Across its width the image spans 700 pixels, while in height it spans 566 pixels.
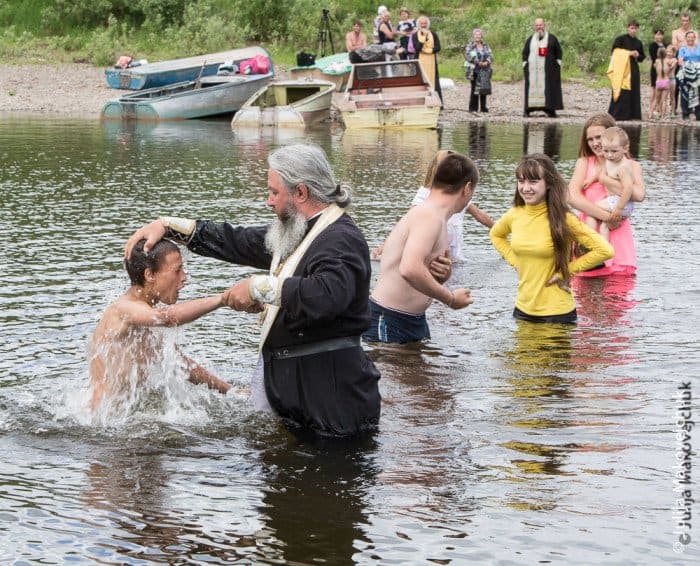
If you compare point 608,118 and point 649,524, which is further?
point 608,118

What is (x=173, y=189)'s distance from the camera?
55.3 feet

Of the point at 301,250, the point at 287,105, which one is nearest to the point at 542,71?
the point at 287,105

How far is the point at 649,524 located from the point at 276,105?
24168 mm

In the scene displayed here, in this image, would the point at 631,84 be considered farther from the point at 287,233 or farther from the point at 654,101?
the point at 287,233

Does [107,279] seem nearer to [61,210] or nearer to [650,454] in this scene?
[61,210]

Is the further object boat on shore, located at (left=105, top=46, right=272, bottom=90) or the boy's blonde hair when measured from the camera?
boat on shore, located at (left=105, top=46, right=272, bottom=90)

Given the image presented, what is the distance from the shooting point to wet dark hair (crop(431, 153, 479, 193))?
7648 millimetres

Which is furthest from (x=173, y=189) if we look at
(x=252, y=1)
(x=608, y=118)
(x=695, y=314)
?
(x=252, y=1)

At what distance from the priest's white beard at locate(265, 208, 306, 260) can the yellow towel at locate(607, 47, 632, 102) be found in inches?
873

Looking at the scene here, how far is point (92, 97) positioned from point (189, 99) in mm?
4931

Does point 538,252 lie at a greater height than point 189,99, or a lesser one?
lesser

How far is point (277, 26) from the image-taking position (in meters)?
39.4

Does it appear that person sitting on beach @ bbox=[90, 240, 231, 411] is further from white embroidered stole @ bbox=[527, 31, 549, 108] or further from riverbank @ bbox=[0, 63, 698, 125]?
white embroidered stole @ bbox=[527, 31, 549, 108]

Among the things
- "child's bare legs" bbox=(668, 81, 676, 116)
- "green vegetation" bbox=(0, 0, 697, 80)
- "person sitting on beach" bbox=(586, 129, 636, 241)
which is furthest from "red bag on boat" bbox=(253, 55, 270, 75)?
"person sitting on beach" bbox=(586, 129, 636, 241)
